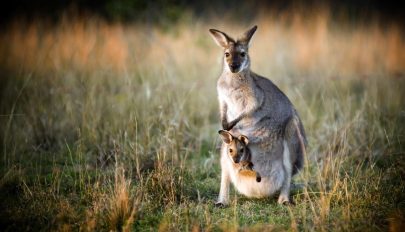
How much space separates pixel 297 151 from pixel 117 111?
9.14ft

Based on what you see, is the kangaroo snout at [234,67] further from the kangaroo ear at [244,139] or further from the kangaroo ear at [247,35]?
the kangaroo ear at [244,139]

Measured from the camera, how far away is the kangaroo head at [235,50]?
5.23 meters

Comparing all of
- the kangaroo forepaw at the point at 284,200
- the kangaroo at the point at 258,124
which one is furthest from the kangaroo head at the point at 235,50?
the kangaroo forepaw at the point at 284,200

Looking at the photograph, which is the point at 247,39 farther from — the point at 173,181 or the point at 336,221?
the point at 336,221

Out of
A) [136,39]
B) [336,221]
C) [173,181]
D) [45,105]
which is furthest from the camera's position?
[136,39]

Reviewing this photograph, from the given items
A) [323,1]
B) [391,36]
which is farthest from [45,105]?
[323,1]

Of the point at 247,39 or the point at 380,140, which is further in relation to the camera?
the point at 380,140

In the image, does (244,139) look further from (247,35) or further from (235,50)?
(247,35)

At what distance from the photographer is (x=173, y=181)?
5016 millimetres

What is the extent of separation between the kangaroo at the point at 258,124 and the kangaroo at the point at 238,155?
5cm

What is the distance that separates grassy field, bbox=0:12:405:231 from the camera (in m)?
4.51

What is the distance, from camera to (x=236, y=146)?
16.2ft

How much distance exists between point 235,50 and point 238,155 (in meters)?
1.06

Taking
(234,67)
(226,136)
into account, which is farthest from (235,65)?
(226,136)
